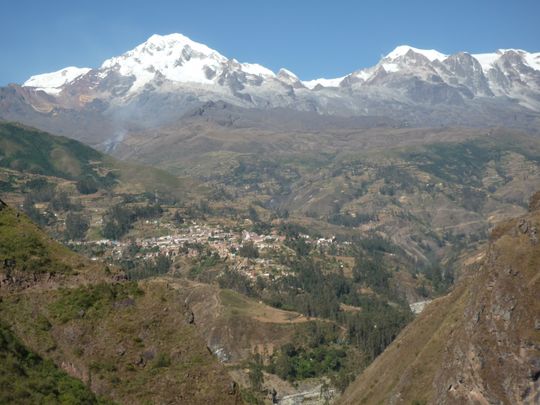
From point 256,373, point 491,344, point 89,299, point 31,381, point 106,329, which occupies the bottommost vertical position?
point 256,373

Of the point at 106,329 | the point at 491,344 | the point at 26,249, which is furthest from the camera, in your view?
the point at 491,344

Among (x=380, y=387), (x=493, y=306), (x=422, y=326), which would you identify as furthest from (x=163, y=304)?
(x=422, y=326)

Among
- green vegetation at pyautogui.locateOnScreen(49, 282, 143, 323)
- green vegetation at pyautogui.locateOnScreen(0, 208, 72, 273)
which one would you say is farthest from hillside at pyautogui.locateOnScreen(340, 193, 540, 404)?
green vegetation at pyautogui.locateOnScreen(0, 208, 72, 273)

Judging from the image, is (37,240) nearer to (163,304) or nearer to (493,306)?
(163,304)

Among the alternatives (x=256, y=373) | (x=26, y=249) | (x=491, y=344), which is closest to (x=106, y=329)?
(x=26, y=249)

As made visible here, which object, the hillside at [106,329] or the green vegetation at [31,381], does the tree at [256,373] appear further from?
the green vegetation at [31,381]

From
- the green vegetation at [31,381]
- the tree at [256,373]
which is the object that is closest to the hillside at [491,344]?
the tree at [256,373]

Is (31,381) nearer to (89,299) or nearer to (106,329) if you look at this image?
(106,329)
